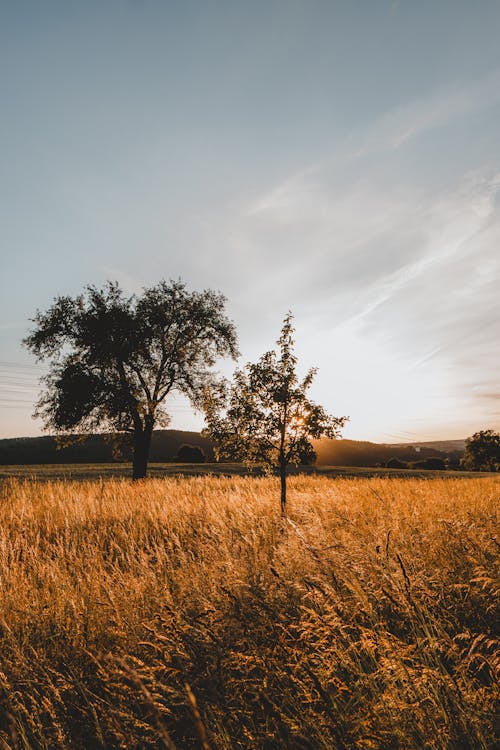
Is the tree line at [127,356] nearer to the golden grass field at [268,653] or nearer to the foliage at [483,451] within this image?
the golden grass field at [268,653]

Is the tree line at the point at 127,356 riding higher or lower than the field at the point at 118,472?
higher

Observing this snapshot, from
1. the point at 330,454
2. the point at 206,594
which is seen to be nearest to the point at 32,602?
the point at 206,594

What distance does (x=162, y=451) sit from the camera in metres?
75.5

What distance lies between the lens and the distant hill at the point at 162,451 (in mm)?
53469

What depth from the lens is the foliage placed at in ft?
221

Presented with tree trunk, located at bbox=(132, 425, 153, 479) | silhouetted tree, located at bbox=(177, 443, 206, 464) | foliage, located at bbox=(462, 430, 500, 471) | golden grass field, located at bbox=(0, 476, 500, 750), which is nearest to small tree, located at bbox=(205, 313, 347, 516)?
golden grass field, located at bbox=(0, 476, 500, 750)

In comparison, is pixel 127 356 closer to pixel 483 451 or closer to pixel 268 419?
pixel 268 419

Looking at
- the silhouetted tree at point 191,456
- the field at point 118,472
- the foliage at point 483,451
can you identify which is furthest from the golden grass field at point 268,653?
the foliage at point 483,451

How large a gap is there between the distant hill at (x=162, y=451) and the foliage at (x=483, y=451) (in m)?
6.13

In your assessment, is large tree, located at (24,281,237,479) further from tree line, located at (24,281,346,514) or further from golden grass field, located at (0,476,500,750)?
golden grass field, located at (0,476,500,750)

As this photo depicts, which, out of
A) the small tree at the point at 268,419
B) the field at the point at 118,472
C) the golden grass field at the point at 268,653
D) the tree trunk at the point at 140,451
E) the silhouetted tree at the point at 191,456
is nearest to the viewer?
the golden grass field at the point at 268,653

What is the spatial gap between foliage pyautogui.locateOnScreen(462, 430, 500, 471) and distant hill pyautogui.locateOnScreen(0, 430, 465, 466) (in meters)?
6.13

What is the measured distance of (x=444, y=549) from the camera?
14.8 ft

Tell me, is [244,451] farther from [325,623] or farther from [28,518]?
[325,623]
